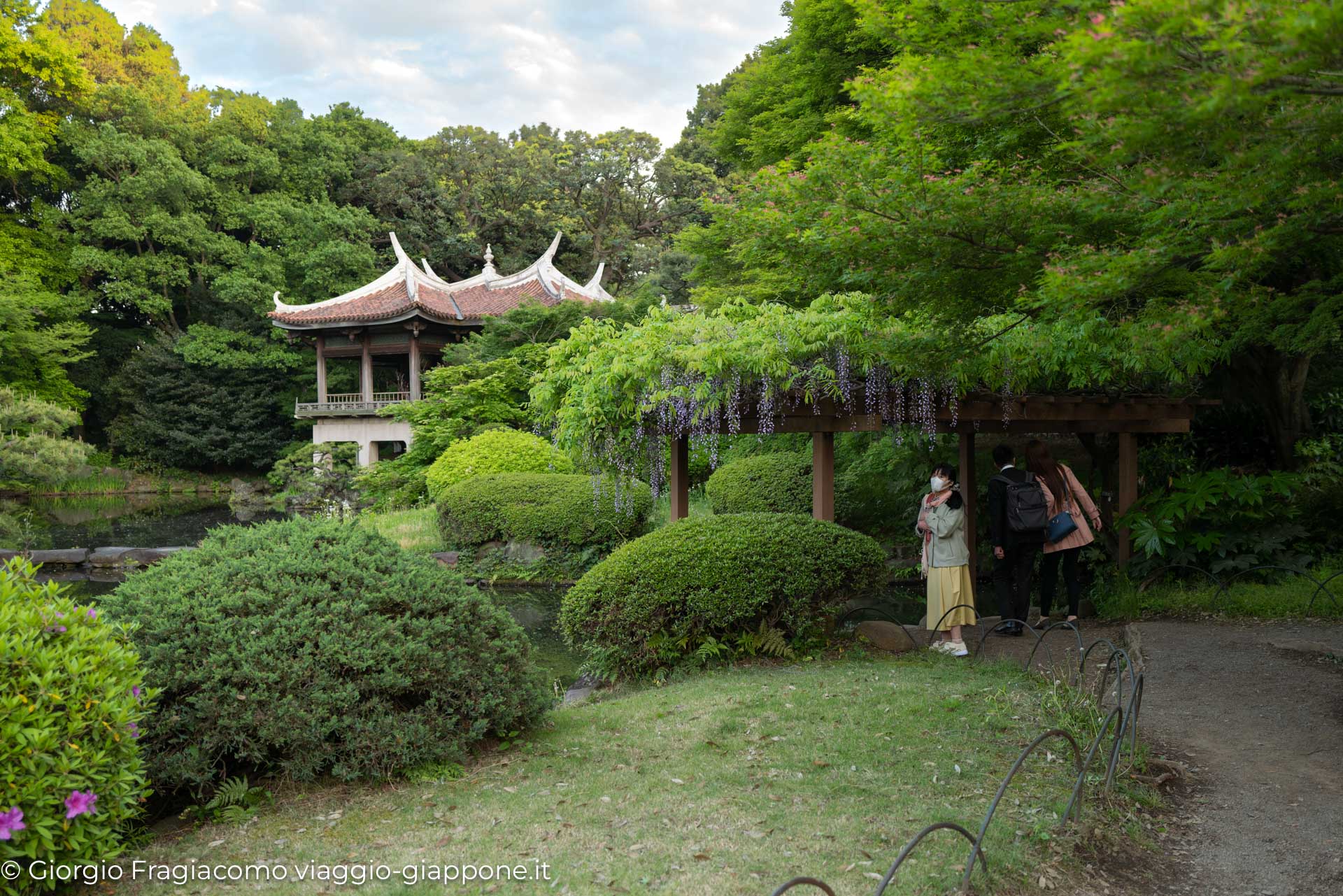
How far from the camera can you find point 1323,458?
866cm

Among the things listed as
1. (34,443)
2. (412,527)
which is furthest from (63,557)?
(412,527)

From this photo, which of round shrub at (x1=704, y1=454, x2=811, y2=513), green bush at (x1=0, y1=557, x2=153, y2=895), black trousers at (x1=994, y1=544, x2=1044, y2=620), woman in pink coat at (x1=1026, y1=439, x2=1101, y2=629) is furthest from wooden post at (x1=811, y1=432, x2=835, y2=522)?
green bush at (x1=0, y1=557, x2=153, y2=895)

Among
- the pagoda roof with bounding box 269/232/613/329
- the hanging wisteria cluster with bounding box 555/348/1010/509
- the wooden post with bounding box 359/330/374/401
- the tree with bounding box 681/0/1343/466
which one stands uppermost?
the pagoda roof with bounding box 269/232/613/329

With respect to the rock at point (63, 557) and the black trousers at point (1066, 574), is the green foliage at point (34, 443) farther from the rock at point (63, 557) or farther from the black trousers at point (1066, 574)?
the black trousers at point (1066, 574)

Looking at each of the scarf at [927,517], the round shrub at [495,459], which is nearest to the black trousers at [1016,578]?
the scarf at [927,517]

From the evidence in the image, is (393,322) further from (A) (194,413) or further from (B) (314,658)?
(B) (314,658)

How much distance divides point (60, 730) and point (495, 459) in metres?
14.4

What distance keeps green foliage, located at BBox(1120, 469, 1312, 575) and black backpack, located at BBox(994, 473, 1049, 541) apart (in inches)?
79.7

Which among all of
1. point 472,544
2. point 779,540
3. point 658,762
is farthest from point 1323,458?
point 472,544

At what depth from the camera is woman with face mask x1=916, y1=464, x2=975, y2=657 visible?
21.9 feet

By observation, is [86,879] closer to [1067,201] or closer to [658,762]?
[658,762]

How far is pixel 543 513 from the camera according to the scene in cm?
1401

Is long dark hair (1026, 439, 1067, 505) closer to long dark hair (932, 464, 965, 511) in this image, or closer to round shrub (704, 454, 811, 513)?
long dark hair (932, 464, 965, 511)

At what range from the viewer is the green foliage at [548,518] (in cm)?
1386
